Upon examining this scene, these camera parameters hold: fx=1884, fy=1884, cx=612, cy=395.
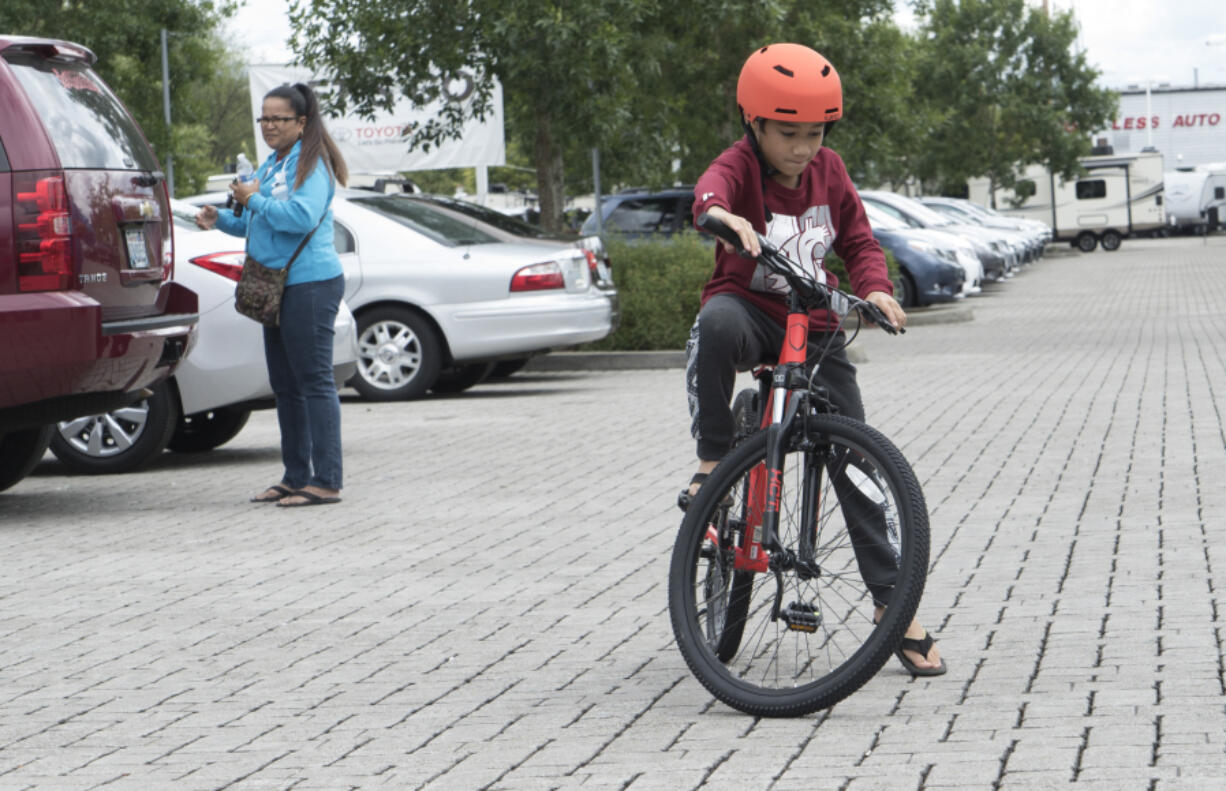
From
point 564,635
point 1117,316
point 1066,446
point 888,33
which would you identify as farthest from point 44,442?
point 888,33

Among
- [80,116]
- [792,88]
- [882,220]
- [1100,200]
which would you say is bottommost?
[882,220]

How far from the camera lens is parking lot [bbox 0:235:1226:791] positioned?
4.07m

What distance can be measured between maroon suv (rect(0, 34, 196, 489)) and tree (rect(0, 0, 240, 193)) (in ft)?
48.9

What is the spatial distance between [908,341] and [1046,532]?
1246 cm

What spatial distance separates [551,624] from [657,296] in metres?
11.1

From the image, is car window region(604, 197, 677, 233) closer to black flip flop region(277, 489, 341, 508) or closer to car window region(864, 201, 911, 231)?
car window region(864, 201, 911, 231)

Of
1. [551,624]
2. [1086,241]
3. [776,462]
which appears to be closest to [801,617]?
[776,462]

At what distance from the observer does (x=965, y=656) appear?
495cm

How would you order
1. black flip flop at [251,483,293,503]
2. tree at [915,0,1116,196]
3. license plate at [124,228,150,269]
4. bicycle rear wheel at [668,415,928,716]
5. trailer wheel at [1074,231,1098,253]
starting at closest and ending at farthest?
bicycle rear wheel at [668,415,928,716] < license plate at [124,228,150,269] < black flip flop at [251,483,293,503] < tree at [915,0,1116,196] < trailer wheel at [1074,231,1098,253]

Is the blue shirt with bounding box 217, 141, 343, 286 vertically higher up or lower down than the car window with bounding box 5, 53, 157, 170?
lower down

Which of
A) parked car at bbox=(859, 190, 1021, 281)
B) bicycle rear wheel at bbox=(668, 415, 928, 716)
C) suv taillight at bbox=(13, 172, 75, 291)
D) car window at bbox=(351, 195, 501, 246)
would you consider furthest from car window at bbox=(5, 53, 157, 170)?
parked car at bbox=(859, 190, 1021, 281)

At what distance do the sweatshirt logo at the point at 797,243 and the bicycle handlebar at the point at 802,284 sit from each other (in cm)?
11

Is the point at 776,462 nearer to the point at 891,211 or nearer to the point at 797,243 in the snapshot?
the point at 797,243

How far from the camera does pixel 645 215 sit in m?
22.1
